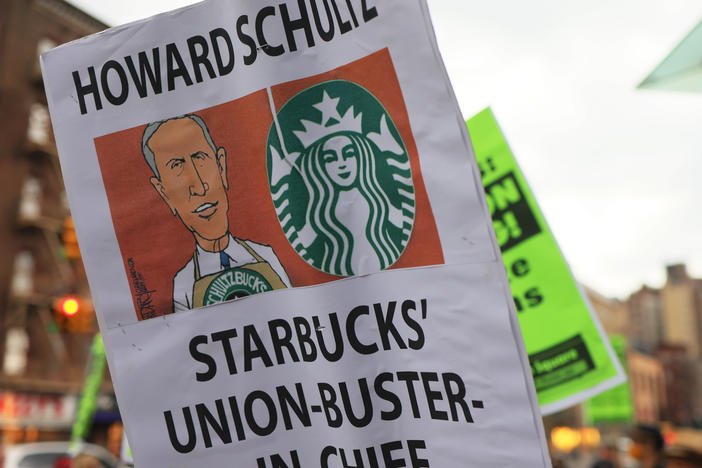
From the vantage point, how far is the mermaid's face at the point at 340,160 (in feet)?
7.93

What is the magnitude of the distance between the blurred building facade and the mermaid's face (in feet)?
84.8

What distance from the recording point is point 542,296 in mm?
4977

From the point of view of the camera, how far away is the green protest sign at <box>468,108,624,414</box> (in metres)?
4.90

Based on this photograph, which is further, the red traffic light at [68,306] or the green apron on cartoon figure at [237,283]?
the red traffic light at [68,306]

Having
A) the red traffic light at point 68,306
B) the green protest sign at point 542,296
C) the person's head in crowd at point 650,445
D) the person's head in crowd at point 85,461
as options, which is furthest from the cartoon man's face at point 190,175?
the red traffic light at point 68,306

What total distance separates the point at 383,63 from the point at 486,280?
73 centimetres

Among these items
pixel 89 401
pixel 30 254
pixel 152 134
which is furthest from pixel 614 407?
pixel 30 254

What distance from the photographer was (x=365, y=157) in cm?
240

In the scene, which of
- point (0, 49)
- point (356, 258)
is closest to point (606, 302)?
point (0, 49)

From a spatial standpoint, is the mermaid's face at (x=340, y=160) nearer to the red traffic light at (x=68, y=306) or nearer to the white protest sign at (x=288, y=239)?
the white protest sign at (x=288, y=239)

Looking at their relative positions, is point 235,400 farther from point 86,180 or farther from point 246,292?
point 86,180

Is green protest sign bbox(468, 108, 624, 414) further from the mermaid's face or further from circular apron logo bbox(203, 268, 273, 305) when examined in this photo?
circular apron logo bbox(203, 268, 273, 305)
